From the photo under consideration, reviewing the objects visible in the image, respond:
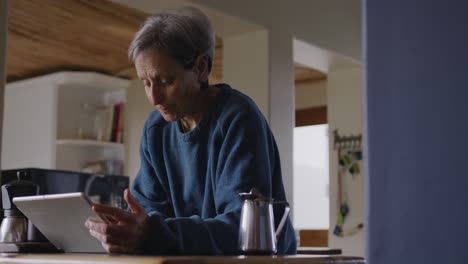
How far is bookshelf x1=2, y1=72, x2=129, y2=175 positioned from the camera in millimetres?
5738

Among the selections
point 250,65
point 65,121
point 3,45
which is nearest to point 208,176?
point 3,45

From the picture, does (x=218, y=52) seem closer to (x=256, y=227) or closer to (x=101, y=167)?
(x=101, y=167)

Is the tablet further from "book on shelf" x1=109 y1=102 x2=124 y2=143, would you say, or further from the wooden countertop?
"book on shelf" x1=109 y1=102 x2=124 y2=143

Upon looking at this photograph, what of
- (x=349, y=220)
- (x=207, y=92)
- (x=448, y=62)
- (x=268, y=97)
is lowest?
Answer: (x=349, y=220)

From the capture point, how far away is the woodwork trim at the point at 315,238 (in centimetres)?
664

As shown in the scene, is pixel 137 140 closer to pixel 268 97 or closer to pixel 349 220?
pixel 349 220

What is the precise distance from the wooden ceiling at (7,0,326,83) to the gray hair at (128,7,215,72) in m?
2.57

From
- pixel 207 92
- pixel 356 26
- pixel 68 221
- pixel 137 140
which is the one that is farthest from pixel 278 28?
pixel 137 140

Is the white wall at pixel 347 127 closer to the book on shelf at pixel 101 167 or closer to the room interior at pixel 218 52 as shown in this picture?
the room interior at pixel 218 52

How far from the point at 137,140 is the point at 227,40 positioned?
2.81 metres

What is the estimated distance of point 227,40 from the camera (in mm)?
3939

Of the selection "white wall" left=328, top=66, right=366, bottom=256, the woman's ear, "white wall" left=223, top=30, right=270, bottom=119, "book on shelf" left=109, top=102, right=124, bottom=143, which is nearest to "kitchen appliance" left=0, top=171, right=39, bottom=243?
the woman's ear

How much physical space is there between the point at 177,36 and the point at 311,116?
5.16 meters

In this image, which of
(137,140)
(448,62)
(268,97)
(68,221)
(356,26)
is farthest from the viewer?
(137,140)
